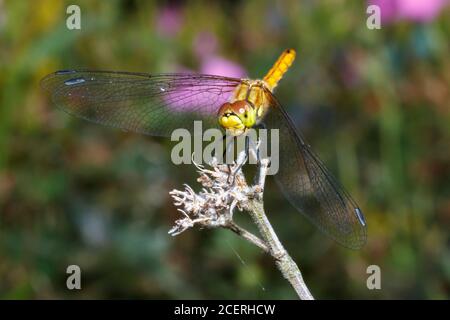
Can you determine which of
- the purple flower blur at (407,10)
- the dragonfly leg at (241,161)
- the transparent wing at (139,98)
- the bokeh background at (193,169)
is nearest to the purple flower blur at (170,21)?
the bokeh background at (193,169)

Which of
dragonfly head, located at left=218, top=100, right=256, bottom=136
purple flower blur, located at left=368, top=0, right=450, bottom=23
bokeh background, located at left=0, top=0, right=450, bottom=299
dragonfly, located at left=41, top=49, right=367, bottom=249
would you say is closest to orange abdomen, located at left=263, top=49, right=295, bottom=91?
dragonfly, located at left=41, top=49, right=367, bottom=249

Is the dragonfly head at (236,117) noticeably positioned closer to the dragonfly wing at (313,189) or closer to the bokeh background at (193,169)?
the dragonfly wing at (313,189)

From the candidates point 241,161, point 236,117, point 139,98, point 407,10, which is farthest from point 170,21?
point 241,161

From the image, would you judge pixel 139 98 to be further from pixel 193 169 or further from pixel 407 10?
pixel 407 10

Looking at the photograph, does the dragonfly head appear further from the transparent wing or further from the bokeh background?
the bokeh background

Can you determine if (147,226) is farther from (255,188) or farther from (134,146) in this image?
(255,188)
